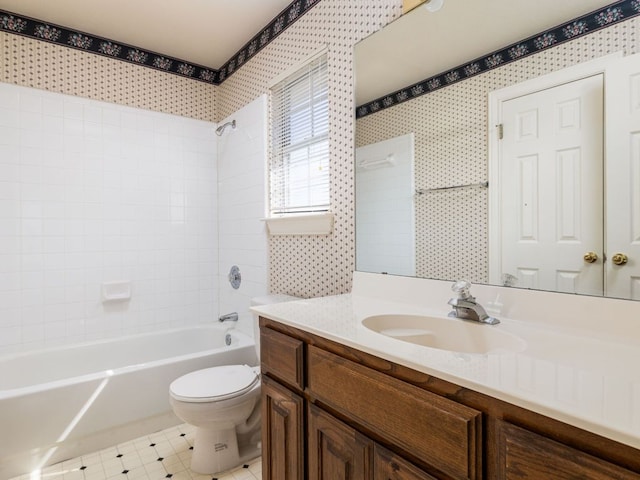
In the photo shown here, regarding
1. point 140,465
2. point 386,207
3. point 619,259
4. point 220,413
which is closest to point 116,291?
point 140,465

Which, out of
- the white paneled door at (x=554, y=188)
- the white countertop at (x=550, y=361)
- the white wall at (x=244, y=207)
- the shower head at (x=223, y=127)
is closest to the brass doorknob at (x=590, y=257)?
the white paneled door at (x=554, y=188)

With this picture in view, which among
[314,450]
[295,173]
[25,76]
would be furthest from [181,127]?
[314,450]

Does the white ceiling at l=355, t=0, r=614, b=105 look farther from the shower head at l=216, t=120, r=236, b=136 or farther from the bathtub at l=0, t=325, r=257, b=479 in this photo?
the bathtub at l=0, t=325, r=257, b=479

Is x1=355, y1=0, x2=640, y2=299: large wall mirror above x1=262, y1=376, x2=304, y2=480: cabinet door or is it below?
above

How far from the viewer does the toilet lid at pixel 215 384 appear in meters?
1.67

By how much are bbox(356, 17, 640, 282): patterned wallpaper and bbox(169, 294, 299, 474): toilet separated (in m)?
1.08

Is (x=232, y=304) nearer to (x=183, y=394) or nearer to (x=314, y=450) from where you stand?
(x=183, y=394)

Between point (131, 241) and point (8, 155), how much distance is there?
861 millimetres

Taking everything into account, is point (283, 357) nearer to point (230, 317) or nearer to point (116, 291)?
point (230, 317)

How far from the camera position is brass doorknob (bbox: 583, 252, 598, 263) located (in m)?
0.97

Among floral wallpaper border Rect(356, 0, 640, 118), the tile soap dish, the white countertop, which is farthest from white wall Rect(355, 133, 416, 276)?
the tile soap dish

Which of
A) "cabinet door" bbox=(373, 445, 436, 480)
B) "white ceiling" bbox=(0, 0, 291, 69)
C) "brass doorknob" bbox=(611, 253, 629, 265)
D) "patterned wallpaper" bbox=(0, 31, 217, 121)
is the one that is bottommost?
"cabinet door" bbox=(373, 445, 436, 480)

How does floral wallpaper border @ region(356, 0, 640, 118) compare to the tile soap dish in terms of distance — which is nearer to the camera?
floral wallpaper border @ region(356, 0, 640, 118)

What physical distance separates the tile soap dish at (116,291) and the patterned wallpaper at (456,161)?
7.02 feet
